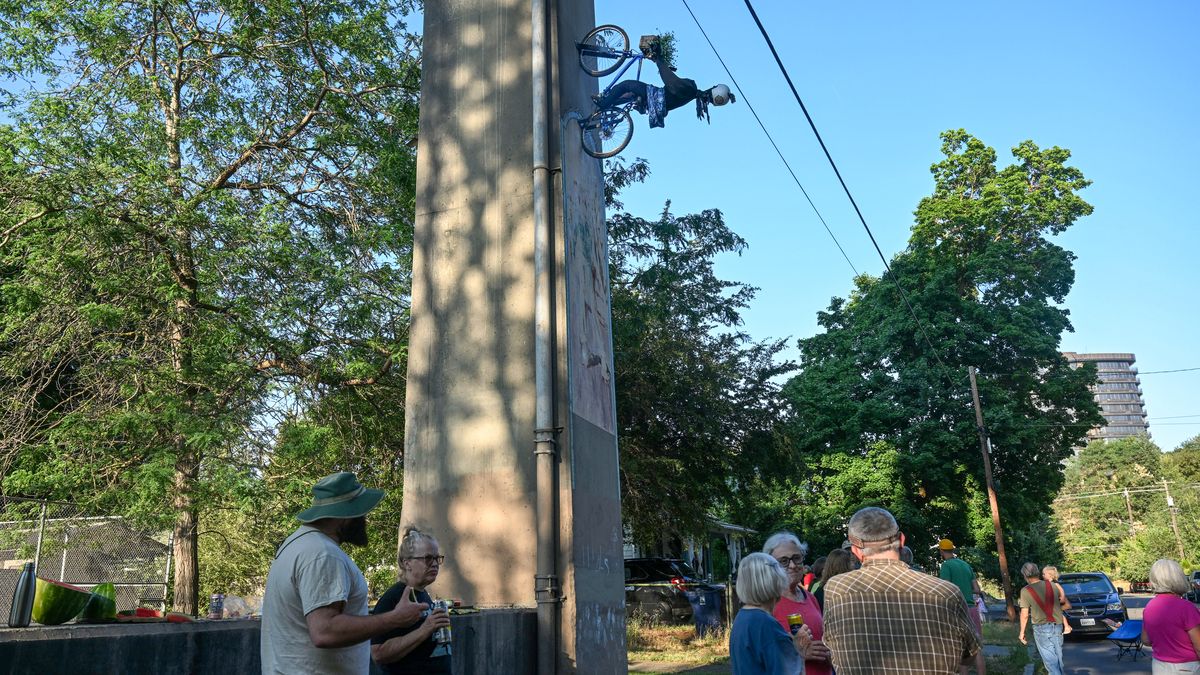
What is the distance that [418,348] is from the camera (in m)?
7.67

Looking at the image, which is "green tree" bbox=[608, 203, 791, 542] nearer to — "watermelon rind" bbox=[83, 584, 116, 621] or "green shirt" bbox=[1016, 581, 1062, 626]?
"green shirt" bbox=[1016, 581, 1062, 626]

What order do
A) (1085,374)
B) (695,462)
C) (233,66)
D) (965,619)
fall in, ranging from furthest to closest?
1. (1085,374)
2. (695,462)
3. (233,66)
4. (965,619)

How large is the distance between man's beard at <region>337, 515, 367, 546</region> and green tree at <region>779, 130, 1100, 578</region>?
26.9 metres

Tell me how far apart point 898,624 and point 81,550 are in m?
13.2

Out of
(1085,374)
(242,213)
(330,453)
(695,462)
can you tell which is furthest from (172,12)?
(1085,374)

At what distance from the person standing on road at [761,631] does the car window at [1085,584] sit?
19744mm

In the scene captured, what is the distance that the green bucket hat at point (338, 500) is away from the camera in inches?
129

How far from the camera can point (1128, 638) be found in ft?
40.5

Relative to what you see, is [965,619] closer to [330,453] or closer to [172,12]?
[330,453]

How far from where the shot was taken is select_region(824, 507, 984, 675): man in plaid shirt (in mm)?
3625

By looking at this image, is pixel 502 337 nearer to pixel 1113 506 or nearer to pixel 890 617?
pixel 890 617

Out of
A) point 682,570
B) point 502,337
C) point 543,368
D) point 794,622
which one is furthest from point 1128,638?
point 502,337

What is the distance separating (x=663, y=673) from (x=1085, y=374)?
26059 millimetres

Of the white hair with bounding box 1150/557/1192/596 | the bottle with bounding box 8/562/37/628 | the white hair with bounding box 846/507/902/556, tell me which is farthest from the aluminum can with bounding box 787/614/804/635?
the bottle with bounding box 8/562/37/628
